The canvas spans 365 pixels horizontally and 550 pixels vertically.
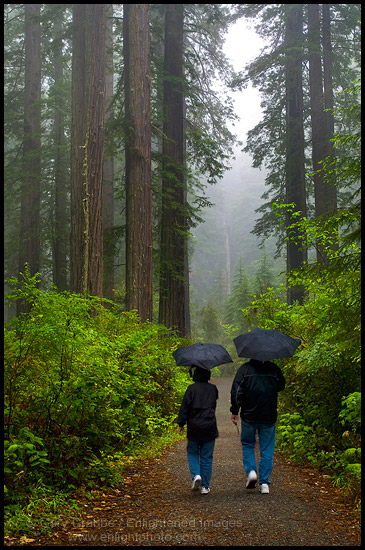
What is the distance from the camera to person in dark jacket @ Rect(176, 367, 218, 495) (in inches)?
218

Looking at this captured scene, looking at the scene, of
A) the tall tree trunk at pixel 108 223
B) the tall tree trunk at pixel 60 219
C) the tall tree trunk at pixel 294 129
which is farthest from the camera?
the tall tree trunk at pixel 60 219

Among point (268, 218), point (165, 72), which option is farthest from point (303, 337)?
point (268, 218)

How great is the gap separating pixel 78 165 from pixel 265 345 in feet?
22.8

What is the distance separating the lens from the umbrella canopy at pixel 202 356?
563 cm

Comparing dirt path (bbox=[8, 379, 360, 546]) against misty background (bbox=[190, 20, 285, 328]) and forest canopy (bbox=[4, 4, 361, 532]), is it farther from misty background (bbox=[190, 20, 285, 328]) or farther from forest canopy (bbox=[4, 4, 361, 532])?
misty background (bbox=[190, 20, 285, 328])

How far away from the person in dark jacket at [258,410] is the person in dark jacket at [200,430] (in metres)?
0.31

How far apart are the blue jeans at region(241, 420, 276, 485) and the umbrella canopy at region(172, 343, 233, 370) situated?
0.85m

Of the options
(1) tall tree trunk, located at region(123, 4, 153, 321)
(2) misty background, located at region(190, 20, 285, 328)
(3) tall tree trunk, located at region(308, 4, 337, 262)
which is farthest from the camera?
(2) misty background, located at region(190, 20, 285, 328)

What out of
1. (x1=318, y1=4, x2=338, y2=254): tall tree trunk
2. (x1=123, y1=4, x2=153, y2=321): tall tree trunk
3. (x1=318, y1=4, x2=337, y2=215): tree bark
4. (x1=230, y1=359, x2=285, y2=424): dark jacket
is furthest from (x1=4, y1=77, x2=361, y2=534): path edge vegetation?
(x1=318, y1=4, x2=337, y2=215): tree bark

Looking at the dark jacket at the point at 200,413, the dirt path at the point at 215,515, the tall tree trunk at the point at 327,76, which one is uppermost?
the tall tree trunk at the point at 327,76

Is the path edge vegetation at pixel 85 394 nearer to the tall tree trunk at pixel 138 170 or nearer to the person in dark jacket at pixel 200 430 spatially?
the person in dark jacket at pixel 200 430

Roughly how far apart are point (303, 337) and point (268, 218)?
1153 cm

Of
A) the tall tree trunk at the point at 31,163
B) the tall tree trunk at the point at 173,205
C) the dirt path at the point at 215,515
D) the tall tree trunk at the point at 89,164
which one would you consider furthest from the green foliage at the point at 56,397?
the tall tree trunk at the point at 31,163

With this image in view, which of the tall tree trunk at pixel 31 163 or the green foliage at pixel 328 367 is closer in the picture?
the green foliage at pixel 328 367
